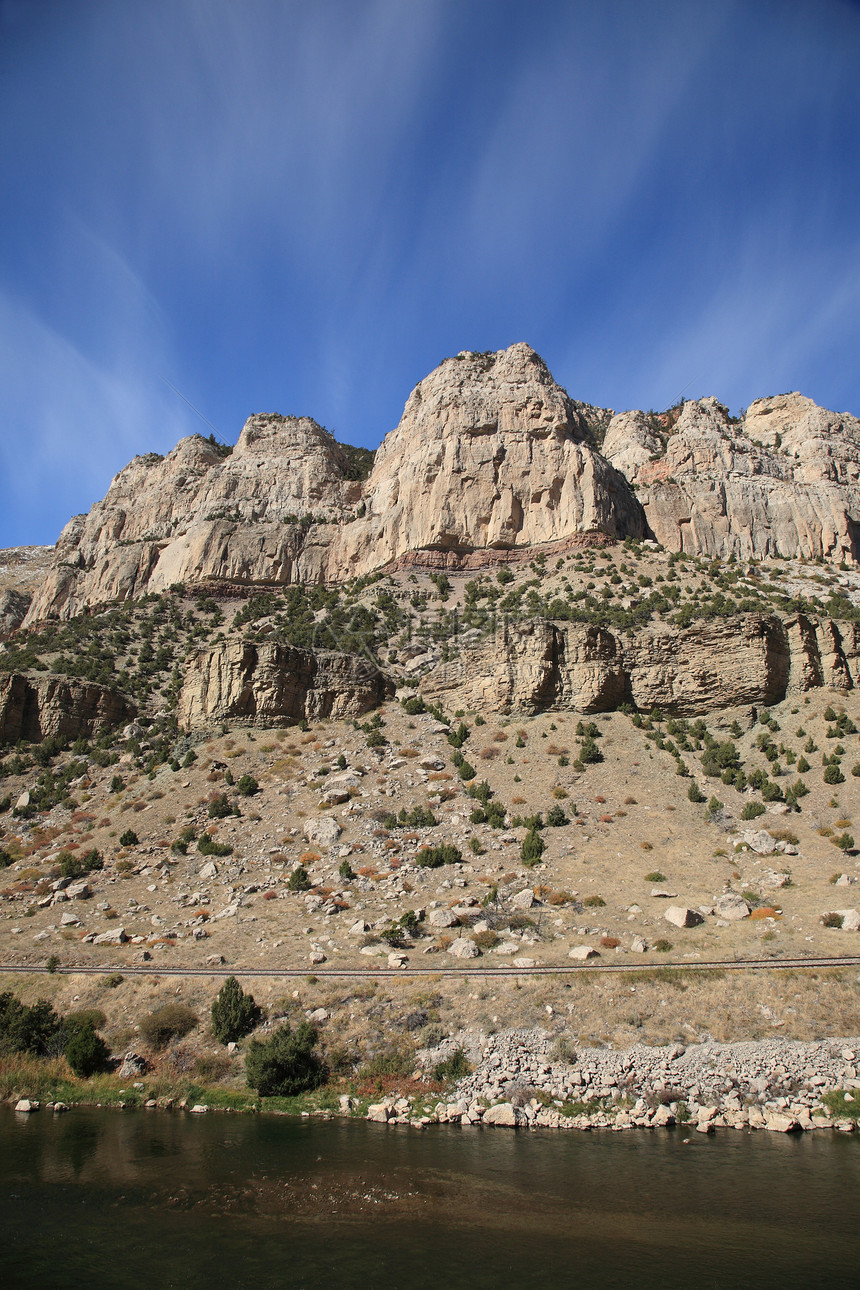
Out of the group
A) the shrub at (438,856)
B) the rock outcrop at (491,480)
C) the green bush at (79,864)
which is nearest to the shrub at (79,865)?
the green bush at (79,864)

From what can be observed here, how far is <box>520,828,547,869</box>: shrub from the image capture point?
31.3 m

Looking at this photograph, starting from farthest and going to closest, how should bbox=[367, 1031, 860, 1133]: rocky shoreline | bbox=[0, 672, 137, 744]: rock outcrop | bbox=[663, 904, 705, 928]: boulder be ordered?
1. bbox=[0, 672, 137, 744]: rock outcrop
2. bbox=[663, 904, 705, 928]: boulder
3. bbox=[367, 1031, 860, 1133]: rocky shoreline

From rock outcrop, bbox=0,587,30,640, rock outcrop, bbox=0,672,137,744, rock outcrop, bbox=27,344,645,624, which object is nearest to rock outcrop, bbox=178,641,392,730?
rock outcrop, bbox=0,672,137,744

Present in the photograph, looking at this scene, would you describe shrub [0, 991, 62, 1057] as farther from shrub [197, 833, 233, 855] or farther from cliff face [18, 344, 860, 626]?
cliff face [18, 344, 860, 626]

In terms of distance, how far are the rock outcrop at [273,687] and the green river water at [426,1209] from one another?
31.9m

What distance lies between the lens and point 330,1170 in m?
14.6

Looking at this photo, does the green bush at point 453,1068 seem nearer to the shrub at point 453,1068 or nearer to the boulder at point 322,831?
the shrub at point 453,1068

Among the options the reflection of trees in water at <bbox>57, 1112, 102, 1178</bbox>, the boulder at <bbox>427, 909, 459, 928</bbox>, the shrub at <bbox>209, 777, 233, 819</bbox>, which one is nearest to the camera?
the reflection of trees in water at <bbox>57, 1112, 102, 1178</bbox>

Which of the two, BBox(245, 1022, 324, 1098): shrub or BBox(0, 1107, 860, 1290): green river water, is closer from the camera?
BBox(0, 1107, 860, 1290): green river water

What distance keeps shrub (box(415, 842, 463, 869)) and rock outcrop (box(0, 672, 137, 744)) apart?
30.3 meters

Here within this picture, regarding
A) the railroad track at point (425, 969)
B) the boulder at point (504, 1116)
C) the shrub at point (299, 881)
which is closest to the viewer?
the boulder at point (504, 1116)

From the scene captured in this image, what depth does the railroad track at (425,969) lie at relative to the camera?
21.2 m

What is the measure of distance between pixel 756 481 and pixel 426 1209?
72958mm

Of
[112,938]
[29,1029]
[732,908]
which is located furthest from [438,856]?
[29,1029]
